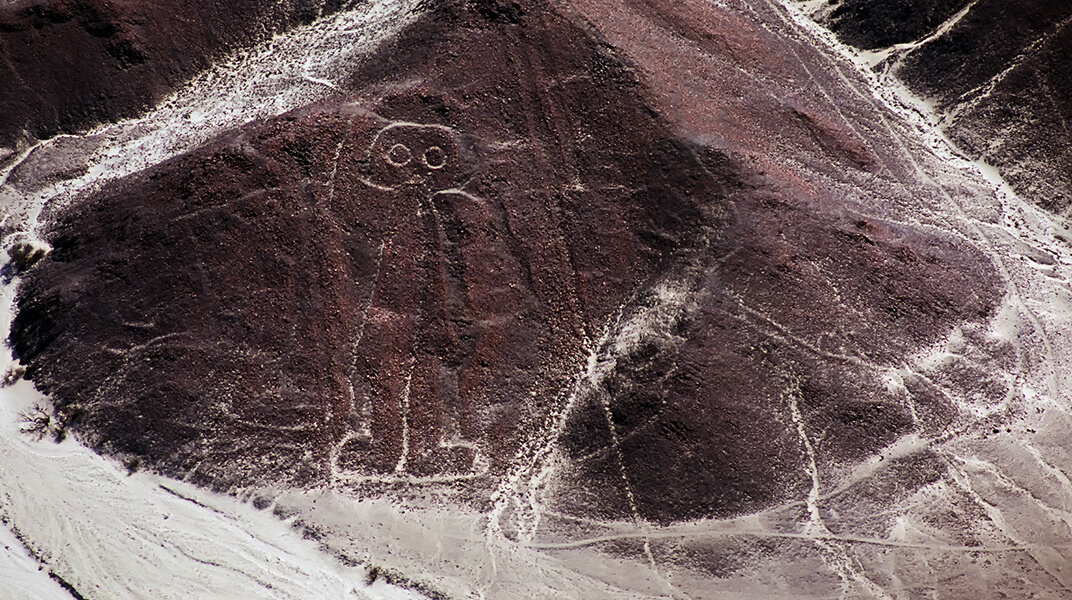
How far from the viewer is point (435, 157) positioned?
2139 centimetres

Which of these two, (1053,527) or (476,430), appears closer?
(1053,527)

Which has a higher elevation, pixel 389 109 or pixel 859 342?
pixel 389 109

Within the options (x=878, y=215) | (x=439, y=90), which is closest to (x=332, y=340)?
(x=439, y=90)

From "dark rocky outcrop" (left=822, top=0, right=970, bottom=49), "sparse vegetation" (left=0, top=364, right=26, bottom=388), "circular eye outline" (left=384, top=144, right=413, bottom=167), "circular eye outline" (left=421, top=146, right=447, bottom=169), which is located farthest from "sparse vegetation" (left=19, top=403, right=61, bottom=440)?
"dark rocky outcrop" (left=822, top=0, right=970, bottom=49)

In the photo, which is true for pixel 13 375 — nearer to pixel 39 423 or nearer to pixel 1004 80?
pixel 39 423

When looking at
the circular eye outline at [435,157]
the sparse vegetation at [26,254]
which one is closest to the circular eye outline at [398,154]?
the circular eye outline at [435,157]

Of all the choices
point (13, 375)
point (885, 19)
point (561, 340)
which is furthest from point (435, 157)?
point (885, 19)

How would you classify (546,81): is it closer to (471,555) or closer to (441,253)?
(441,253)

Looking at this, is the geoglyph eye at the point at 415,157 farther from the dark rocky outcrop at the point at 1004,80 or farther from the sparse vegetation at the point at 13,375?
the dark rocky outcrop at the point at 1004,80

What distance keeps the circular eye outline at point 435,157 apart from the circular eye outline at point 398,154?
0.39 metres

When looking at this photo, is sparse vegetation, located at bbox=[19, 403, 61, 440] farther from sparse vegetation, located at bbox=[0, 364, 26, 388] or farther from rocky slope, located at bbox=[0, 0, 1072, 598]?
sparse vegetation, located at bbox=[0, 364, 26, 388]

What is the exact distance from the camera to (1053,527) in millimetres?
18750

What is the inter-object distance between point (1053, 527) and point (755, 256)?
9154mm

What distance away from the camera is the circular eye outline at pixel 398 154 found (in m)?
21.3
